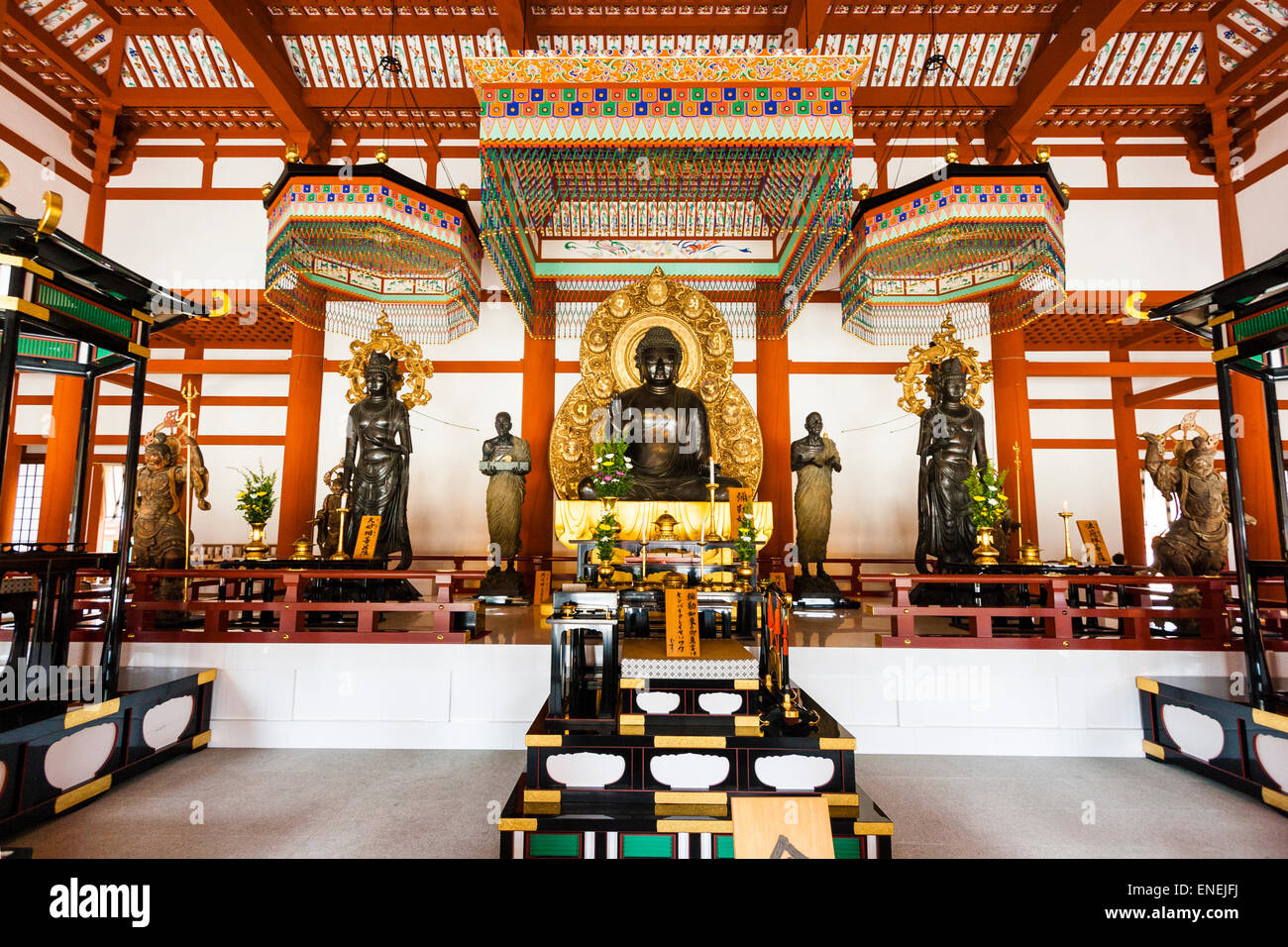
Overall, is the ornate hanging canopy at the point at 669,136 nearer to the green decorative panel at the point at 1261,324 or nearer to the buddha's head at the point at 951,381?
the buddha's head at the point at 951,381

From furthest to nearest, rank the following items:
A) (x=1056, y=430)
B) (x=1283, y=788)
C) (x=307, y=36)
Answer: (x=1056, y=430)
(x=307, y=36)
(x=1283, y=788)

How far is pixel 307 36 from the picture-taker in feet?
20.3

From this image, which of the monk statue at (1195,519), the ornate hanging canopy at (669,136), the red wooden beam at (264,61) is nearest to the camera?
the ornate hanging canopy at (669,136)

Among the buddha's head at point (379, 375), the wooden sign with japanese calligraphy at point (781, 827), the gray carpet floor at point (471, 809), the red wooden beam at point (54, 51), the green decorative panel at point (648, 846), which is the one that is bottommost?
the gray carpet floor at point (471, 809)

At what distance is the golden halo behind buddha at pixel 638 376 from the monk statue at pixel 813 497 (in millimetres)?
858

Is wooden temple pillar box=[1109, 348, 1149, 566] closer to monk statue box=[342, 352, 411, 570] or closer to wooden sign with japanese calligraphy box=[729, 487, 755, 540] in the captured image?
wooden sign with japanese calligraphy box=[729, 487, 755, 540]

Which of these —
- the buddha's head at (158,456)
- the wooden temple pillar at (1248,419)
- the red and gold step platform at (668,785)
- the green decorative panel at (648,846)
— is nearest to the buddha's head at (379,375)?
the buddha's head at (158,456)

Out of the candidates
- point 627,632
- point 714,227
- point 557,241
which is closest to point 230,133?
point 557,241

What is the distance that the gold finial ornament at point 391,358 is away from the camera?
550 centimetres

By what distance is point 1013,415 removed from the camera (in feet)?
21.2

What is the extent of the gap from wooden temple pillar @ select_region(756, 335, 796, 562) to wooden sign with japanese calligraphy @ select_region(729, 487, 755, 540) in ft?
4.97

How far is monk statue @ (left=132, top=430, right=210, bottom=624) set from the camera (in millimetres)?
4199

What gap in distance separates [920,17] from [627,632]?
21.3ft

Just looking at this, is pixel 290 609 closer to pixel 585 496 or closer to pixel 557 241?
pixel 585 496
